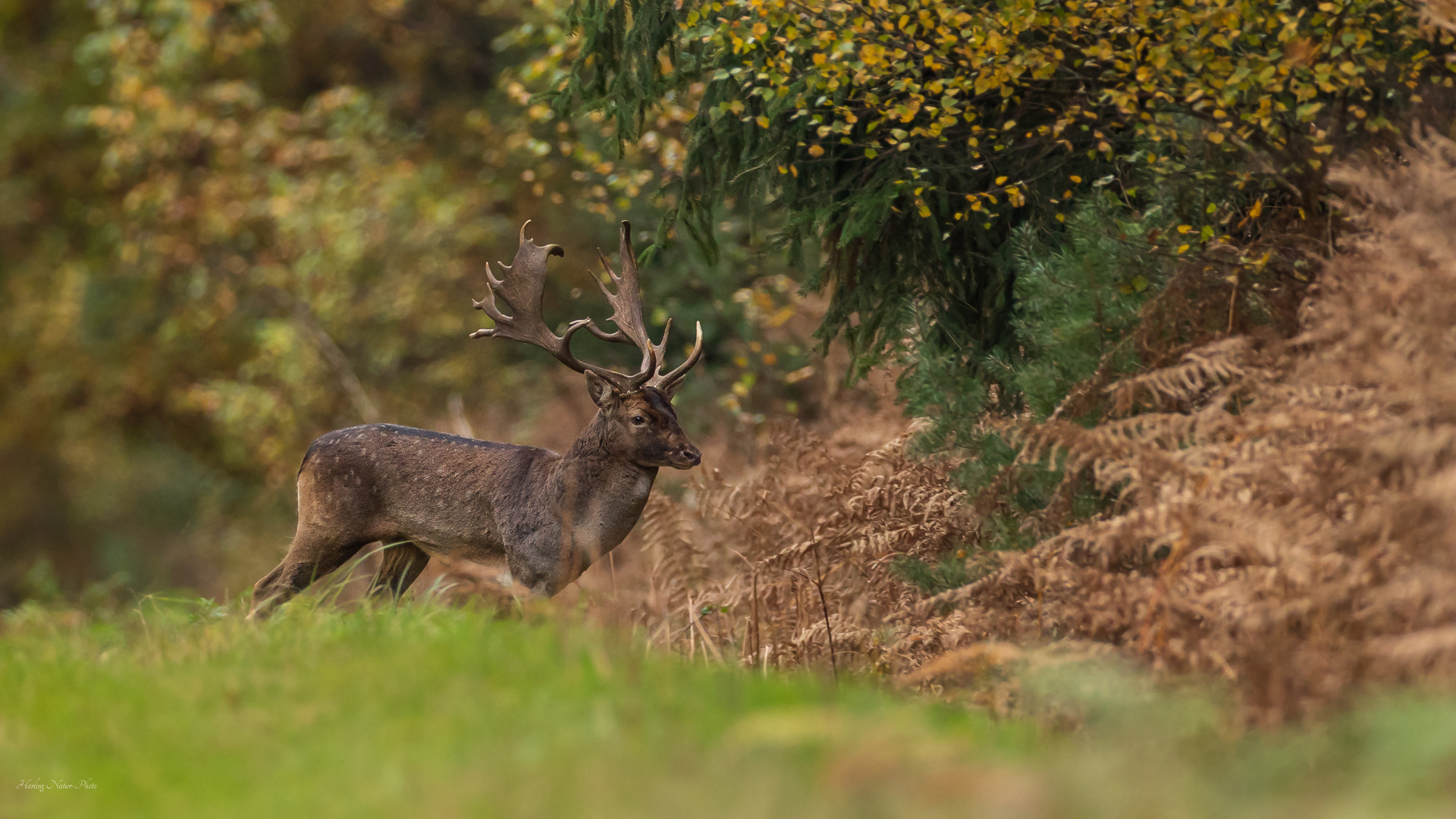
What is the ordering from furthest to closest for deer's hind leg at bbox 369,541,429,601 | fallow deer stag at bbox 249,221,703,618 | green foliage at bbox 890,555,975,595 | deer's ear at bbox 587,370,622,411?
deer's hind leg at bbox 369,541,429,601, deer's ear at bbox 587,370,622,411, fallow deer stag at bbox 249,221,703,618, green foliage at bbox 890,555,975,595

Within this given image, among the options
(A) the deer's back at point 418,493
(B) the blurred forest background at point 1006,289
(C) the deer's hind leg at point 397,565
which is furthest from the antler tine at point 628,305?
(C) the deer's hind leg at point 397,565

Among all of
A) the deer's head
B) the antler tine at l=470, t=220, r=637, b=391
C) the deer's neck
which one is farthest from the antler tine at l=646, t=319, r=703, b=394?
the antler tine at l=470, t=220, r=637, b=391

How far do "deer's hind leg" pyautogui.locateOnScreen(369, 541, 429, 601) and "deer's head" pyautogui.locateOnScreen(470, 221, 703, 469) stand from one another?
1.21 m

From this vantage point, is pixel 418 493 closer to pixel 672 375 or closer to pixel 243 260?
pixel 672 375

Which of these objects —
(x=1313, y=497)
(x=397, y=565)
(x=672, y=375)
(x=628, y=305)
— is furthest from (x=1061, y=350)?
(x=397, y=565)

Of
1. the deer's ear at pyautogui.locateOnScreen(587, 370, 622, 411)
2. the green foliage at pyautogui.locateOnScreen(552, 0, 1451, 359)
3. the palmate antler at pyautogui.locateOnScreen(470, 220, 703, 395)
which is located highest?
the green foliage at pyautogui.locateOnScreen(552, 0, 1451, 359)

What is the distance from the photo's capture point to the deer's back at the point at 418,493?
24.8ft

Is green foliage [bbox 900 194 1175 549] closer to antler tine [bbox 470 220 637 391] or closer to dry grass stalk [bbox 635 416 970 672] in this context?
dry grass stalk [bbox 635 416 970 672]

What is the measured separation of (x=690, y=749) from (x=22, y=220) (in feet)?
84.0

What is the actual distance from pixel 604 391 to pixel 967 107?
2.36 meters

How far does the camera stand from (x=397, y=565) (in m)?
8.01

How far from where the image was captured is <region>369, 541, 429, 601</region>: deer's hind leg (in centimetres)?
793

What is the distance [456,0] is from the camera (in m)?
23.5

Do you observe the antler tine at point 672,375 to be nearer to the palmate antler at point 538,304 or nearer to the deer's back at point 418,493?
the palmate antler at point 538,304
